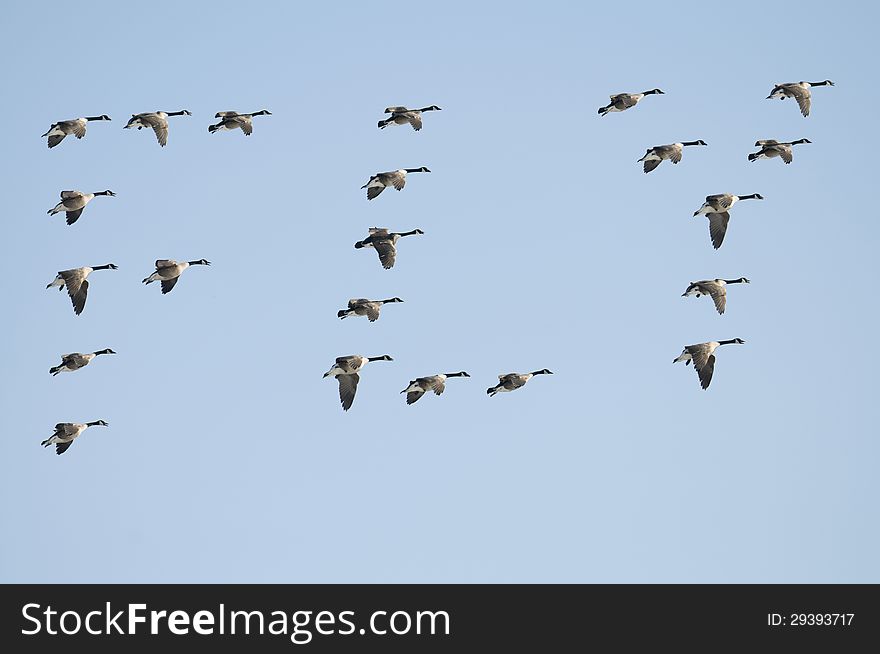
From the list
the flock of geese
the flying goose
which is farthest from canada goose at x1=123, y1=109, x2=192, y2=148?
the flying goose

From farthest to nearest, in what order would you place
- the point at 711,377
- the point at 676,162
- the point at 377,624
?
the point at 676,162 < the point at 711,377 < the point at 377,624

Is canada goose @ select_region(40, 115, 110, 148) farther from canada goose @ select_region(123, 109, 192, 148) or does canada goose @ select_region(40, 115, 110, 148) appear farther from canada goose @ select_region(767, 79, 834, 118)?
canada goose @ select_region(767, 79, 834, 118)

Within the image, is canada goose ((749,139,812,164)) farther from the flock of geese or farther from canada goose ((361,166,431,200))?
canada goose ((361,166,431,200))

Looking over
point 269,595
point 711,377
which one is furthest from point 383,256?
point 269,595

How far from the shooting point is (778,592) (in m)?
71.6

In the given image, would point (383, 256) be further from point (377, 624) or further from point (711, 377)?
point (377, 624)

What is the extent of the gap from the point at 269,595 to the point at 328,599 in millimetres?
1661

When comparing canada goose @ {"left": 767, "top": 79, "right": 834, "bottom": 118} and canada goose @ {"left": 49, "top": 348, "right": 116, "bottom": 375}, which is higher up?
canada goose @ {"left": 767, "top": 79, "right": 834, "bottom": 118}

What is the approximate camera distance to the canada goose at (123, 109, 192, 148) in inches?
3329

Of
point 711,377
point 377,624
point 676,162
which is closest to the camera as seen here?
point 377,624

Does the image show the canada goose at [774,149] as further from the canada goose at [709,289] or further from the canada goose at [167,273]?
the canada goose at [167,273]

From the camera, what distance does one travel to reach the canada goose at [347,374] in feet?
268

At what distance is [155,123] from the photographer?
278 feet

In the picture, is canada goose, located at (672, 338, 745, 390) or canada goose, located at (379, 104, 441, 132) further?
canada goose, located at (379, 104, 441, 132)
